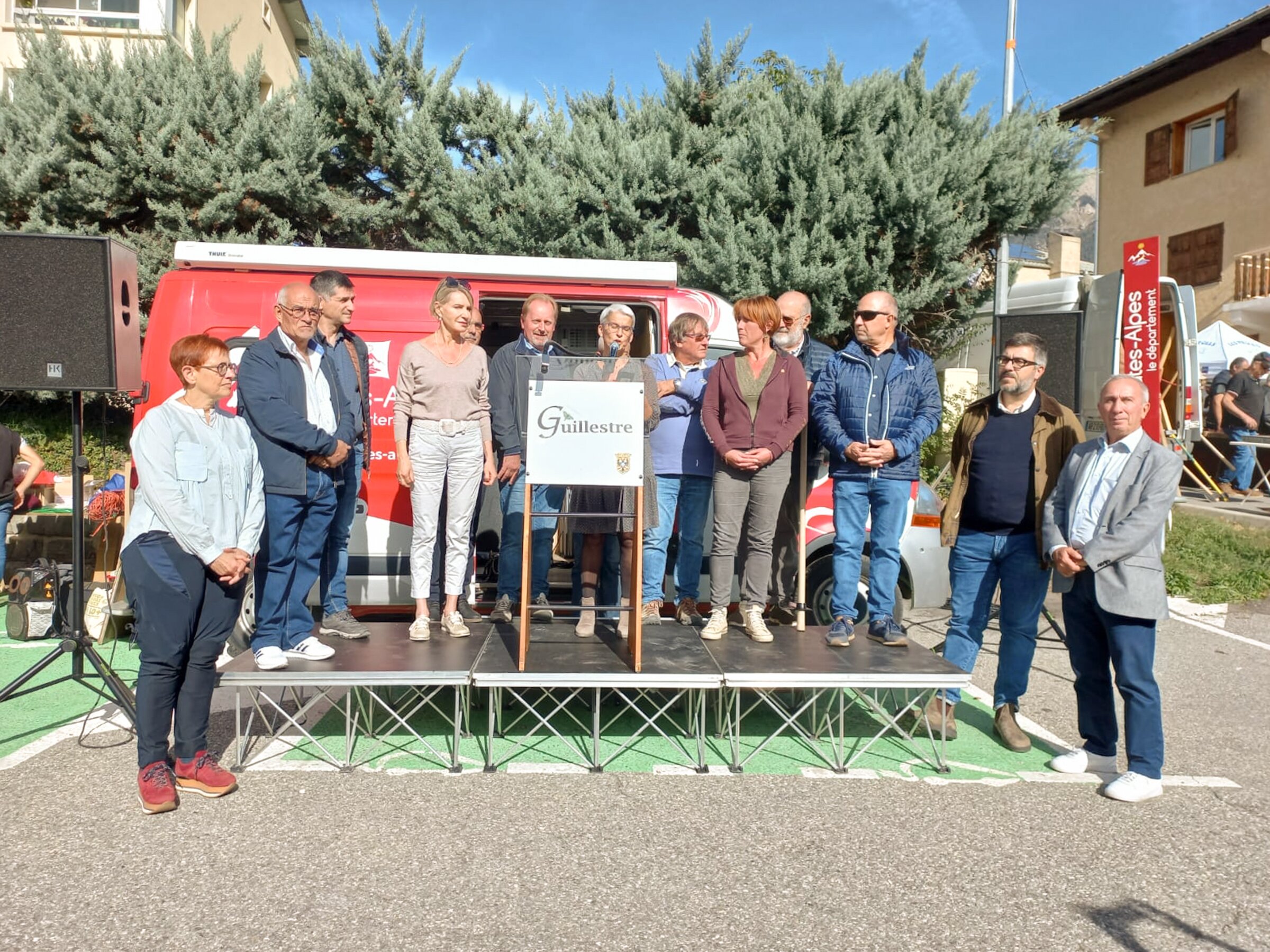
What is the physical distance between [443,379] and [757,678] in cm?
220

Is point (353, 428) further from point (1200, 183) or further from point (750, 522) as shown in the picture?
point (1200, 183)

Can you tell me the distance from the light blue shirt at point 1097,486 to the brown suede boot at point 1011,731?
1.07m

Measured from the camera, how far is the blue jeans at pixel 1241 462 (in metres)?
12.9

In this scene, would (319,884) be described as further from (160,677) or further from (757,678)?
(757,678)

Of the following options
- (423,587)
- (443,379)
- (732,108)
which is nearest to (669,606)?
(423,587)

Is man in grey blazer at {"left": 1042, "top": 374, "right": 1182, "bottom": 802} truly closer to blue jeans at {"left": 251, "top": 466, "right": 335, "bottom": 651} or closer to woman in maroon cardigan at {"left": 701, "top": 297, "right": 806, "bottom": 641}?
woman in maroon cardigan at {"left": 701, "top": 297, "right": 806, "bottom": 641}

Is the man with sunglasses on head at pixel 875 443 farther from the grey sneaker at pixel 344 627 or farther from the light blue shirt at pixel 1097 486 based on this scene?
the grey sneaker at pixel 344 627

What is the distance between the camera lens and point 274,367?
4492mm

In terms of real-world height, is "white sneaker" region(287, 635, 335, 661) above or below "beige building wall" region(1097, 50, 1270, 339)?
below

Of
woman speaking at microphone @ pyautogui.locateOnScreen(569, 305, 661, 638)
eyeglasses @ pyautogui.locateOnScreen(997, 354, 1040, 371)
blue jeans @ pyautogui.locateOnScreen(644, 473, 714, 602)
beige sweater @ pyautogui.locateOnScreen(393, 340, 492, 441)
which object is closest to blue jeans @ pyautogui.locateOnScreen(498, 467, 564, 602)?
woman speaking at microphone @ pyautogui.locateOnScreen(569, 305, 661, 638)

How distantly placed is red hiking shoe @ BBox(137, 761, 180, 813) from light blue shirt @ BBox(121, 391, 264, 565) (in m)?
0.90

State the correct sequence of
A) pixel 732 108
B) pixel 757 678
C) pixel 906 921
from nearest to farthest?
pixel 906 921 → pixel 757 678 → pixel 732 108

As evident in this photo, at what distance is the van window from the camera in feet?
20.1

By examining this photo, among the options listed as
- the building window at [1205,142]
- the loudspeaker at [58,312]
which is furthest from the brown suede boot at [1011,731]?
the building window at [1205,142]
